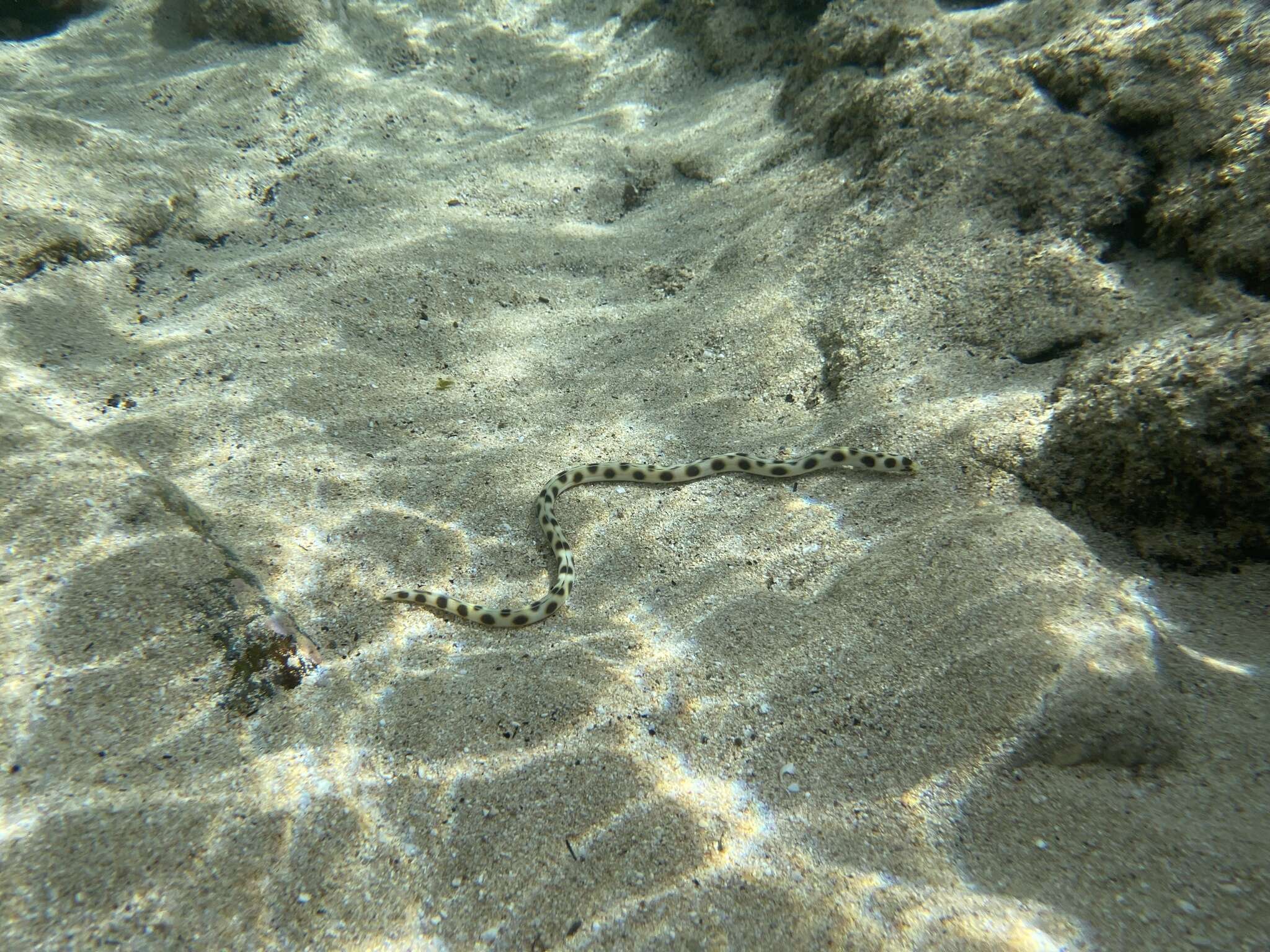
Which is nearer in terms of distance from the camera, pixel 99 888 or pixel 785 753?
pixel 99 888

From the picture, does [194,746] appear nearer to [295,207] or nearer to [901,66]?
[295,207]

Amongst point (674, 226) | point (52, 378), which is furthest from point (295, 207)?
point (674, 226)

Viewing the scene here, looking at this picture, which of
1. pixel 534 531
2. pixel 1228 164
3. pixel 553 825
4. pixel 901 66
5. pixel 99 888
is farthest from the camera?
pixel 901 66

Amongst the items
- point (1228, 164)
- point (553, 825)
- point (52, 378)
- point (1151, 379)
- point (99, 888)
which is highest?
point (1228, 164)

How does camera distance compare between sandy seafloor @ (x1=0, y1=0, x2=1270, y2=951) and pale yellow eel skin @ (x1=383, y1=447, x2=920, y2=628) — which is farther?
pale yellow eel skin @ (x1=383, y1=447, x2=920, y2=628)

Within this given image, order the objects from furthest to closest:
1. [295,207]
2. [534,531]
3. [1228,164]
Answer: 1. [295,207]
2. [534,531]
3. [1228,164]
